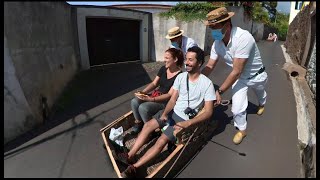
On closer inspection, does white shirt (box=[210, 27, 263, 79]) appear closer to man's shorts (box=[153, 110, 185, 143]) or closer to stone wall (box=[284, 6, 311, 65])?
man's shorts (box=[153, 110, 185, 143])

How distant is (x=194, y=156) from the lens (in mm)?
4039

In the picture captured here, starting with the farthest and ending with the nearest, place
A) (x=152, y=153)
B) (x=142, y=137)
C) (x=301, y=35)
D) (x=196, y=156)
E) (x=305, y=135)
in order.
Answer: (x=301, y=35) < (x=305, y=135) < (x=196, y=156) < (x=142, y=137) < (x=152, y=153)

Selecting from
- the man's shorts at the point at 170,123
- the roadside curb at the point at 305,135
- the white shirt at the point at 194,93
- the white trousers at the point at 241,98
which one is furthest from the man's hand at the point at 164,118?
the roadside curb at the point at 305,135

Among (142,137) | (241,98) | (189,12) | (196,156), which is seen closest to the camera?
(142,137)

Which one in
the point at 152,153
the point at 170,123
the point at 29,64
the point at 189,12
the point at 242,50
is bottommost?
the point at 152,153

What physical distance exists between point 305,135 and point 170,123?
227cm

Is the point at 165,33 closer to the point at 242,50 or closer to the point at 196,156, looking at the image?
the point at 242,50

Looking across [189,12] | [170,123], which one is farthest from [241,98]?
[189,12]

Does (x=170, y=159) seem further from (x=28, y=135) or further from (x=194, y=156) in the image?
(x=28, y=135)

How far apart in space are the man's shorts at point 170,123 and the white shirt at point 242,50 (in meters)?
1.18

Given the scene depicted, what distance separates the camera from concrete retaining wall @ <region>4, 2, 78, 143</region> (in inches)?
177

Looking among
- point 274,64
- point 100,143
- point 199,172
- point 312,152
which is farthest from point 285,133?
point 274,64

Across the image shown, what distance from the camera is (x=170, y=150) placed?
393 cm

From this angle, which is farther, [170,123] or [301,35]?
[301,35]
